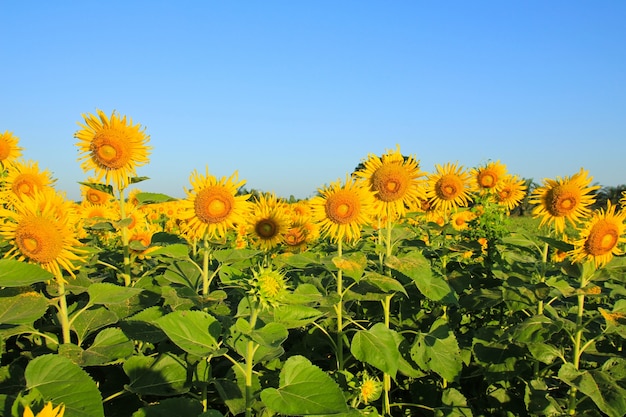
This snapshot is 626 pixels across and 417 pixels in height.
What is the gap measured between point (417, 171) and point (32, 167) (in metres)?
3.35

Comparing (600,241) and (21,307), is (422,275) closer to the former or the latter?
(600,241)

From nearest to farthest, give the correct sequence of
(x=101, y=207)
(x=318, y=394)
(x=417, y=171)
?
(x=318, y=394) → (x=417, y=171) → (x=101, y=207)

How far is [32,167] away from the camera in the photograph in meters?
4.23

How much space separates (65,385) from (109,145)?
6.60 feet

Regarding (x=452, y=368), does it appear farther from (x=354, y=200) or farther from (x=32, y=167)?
(x=32, y=167)

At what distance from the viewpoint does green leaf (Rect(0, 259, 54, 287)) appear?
6.44 feet

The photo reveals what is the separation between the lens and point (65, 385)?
1738mm

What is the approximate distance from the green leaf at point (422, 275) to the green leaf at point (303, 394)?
126cm

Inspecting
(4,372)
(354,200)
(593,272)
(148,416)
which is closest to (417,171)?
(354,200)

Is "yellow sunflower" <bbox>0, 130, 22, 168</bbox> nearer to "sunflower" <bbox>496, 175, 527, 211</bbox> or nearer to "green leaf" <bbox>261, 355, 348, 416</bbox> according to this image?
"green leaf" <bbox>261, 355, 348, 416</bbox>

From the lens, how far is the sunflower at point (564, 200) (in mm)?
3881

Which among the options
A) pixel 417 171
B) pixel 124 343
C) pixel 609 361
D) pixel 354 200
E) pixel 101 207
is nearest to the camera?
pixel 124 343

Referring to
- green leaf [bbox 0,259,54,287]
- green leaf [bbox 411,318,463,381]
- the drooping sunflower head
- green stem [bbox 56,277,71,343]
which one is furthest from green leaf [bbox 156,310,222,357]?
green leaf [bbox 411,318,463,381]

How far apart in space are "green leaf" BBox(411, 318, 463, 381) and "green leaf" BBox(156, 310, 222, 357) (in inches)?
65.1
